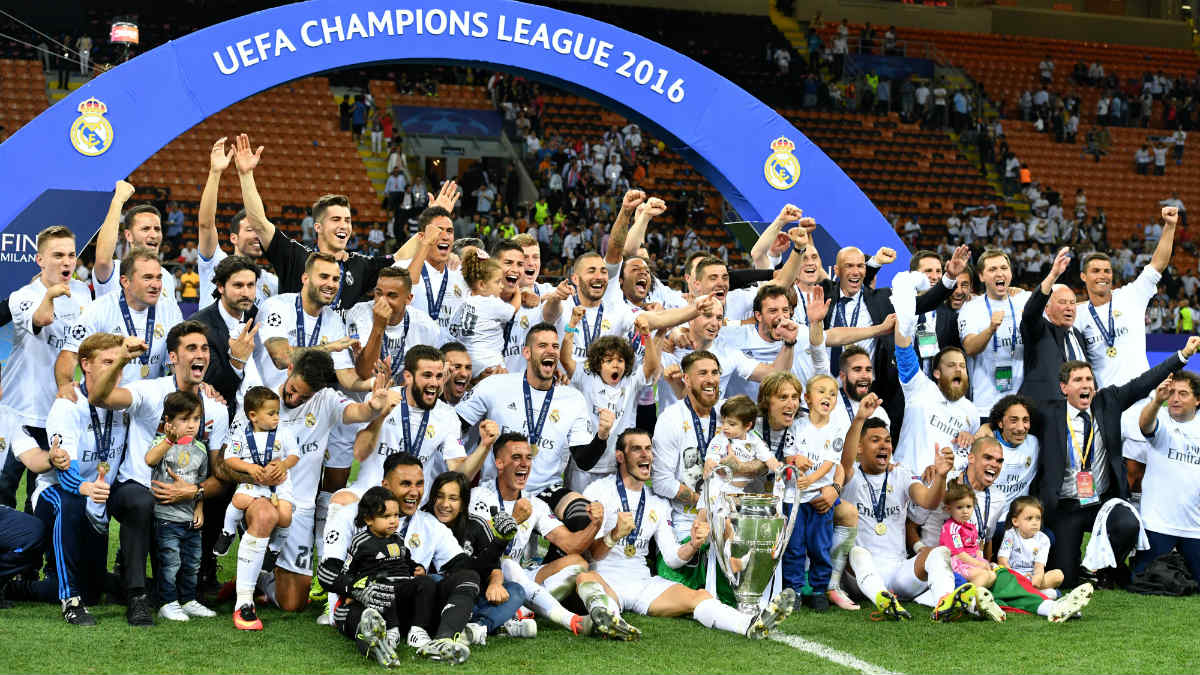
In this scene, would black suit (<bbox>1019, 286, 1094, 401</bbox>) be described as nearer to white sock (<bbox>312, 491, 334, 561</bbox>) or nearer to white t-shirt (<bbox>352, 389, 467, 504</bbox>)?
white t-shirt (<bbox>352, 389, 467, 504</bbox>)

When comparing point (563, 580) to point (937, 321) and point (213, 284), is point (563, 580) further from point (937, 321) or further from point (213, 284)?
point (937, 321)

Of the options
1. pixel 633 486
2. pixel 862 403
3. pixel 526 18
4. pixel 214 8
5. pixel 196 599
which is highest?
pixel 214 8

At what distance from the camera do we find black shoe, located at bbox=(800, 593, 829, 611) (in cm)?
676

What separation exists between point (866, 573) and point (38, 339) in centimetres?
472

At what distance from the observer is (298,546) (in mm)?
6457

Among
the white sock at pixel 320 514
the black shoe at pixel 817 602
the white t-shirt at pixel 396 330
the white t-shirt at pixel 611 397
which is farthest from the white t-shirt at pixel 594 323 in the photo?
the black shoe at pixel 817 602

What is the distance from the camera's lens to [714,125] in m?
8.97

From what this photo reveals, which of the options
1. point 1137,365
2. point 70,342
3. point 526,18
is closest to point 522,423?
point 70,342

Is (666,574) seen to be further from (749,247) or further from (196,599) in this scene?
(749,247)

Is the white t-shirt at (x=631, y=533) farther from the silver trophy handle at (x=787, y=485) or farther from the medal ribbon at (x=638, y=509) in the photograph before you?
the silver trophy handle at (x=787, y=485)

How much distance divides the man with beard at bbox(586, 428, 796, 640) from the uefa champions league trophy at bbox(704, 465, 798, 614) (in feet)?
0.67

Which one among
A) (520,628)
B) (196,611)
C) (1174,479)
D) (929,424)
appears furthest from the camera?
(929,424)

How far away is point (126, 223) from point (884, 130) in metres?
21.6

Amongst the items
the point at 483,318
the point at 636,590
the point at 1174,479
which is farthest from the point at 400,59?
the point at 1174,479
